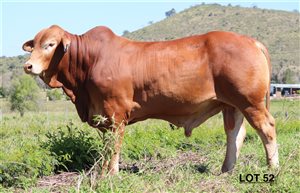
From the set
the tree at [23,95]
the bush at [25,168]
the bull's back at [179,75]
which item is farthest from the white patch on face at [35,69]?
the tree at [23,95]

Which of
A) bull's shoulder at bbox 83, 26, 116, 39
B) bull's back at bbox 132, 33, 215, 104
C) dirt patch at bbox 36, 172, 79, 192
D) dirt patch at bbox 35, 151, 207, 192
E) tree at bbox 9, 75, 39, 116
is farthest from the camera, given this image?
tree at bbox 9, 75, 39, 116

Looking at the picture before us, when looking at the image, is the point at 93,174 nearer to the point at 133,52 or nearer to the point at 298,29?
the point at 133,52

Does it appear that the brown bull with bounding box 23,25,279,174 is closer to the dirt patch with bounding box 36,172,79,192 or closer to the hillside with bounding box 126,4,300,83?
the dirt patch with bounding box 36,172,79,192

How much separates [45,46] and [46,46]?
15 millimetres

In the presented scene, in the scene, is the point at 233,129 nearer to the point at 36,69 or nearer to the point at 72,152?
the point at 72,152

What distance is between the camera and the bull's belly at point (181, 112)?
22.8 ft

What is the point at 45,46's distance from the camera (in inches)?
274

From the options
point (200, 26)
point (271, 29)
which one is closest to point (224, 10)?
point (200, 26)

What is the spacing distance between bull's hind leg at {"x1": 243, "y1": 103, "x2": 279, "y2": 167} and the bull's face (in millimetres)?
2687

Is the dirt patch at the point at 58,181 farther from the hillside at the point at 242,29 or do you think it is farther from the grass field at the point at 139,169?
the hillside at the point at 242,29

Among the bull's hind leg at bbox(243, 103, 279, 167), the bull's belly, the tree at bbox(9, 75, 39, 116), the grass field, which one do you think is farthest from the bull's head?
the tree at bbox(9, 75, 39, 116)

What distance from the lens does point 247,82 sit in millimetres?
6699

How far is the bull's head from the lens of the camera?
6.88 m

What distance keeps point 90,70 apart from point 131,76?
602 mm
